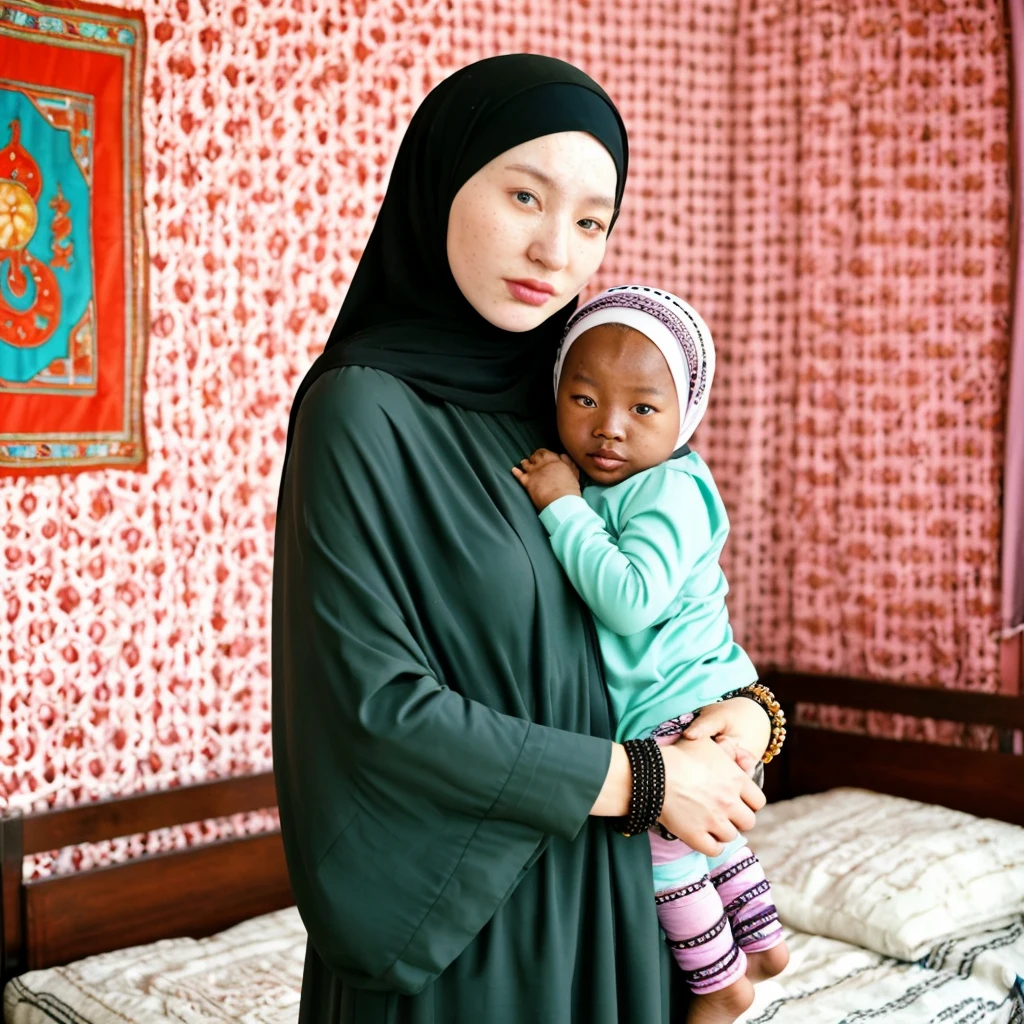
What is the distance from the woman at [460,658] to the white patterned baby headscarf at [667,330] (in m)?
0.12

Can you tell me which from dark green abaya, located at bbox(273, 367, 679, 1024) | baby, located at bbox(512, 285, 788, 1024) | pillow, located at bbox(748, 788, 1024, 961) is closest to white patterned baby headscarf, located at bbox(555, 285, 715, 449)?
baby, located at bbox(512, 285, 788, 1024)

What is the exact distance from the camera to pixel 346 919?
94 cm

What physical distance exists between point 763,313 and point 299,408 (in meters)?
2.32

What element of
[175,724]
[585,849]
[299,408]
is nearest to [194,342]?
[175,724]

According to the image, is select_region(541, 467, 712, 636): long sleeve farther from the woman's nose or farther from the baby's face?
the woman's nose

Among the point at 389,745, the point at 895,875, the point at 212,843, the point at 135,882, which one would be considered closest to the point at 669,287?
the point at 895,875

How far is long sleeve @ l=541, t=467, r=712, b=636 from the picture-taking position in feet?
3.41

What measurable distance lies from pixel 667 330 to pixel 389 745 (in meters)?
0.52

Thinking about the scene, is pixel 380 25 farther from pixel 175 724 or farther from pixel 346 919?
pixel 346 919

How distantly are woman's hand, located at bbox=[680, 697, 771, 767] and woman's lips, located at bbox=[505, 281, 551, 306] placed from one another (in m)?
0.40

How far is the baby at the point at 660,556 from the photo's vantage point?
1.06 m

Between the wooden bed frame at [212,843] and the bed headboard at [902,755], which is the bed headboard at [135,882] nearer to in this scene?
the wooden bed frame at [212,843]

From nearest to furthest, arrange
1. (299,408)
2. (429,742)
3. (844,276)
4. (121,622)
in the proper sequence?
(429,742) < (299,408) < (121,622) < (844,276)

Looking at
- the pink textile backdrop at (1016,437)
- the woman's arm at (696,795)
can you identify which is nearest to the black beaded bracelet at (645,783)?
the woman's arm at (696,795)
